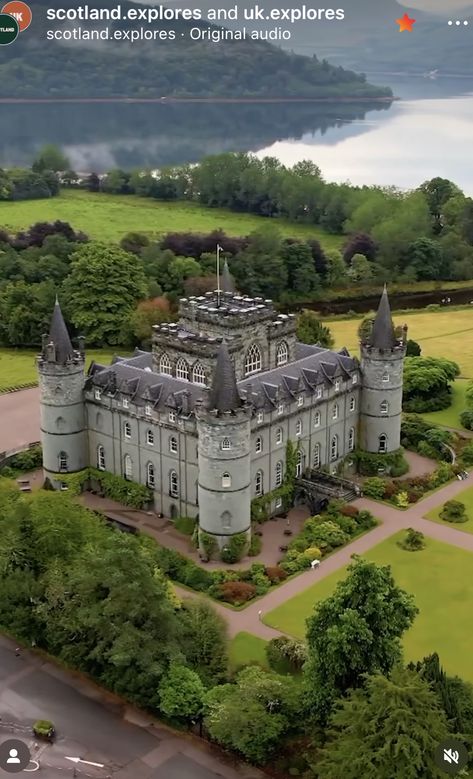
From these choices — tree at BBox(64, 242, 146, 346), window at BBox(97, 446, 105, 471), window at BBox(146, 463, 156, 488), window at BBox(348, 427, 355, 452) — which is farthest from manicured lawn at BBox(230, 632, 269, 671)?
tree at BBox(64, 242, 146, 346)

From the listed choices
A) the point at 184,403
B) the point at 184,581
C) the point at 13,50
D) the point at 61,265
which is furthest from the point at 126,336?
the point at 13,50

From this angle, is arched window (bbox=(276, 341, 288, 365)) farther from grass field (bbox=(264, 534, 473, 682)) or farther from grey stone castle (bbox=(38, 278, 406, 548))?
grass field (bbox=(264, 534, 473, 682))

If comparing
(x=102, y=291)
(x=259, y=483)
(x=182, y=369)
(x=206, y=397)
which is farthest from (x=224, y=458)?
(x=102, y=291)

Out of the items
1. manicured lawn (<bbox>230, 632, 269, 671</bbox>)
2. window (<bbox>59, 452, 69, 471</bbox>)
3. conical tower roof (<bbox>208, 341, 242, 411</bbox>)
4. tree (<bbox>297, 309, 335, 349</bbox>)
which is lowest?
manicured lawn (<bbox>230, 632, 269, 671</bbox>)

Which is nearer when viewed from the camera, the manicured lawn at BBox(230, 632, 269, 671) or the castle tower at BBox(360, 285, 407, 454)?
the manicured lawn at BBox(230, 632, 269, 671)

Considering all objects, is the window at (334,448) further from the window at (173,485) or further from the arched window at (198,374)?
the window at (173,485)

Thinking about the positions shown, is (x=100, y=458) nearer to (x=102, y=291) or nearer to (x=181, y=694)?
(x=181, y=694)

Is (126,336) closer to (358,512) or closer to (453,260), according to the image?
(358,512)

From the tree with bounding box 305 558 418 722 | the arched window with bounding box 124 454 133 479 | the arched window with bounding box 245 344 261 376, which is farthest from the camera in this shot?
the arched window with bounding box 245 344 261 376
